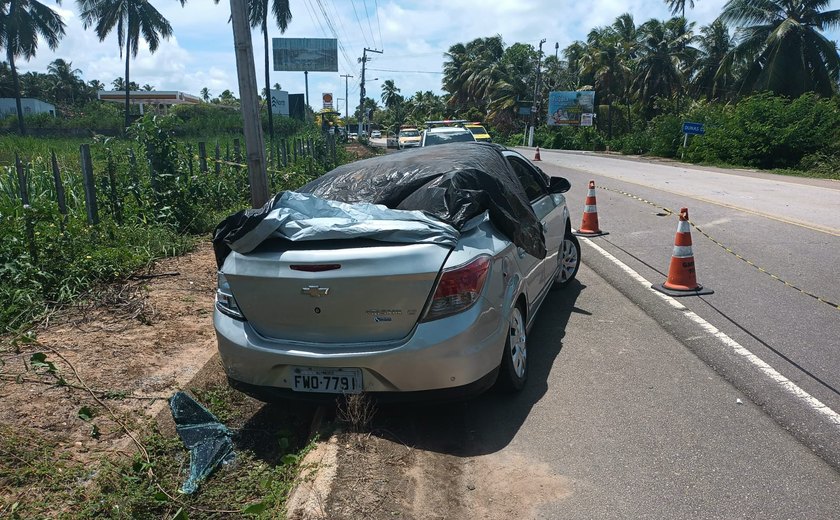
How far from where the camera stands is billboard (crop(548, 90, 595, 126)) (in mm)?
62000

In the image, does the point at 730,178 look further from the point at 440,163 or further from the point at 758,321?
the point at 440,163

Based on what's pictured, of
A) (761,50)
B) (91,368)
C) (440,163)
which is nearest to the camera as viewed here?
(91,368)

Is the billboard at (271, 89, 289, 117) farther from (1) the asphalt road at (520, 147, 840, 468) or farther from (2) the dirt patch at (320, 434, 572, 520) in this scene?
(2) the dirt patch at (320, 434, 572, 520)

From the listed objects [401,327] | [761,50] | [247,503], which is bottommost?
[247,503]

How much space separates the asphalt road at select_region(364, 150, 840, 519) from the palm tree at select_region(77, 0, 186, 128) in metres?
46.8

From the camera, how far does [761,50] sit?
3709 centimetres

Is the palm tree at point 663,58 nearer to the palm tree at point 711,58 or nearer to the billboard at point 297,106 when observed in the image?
the palm tree at point 711,58

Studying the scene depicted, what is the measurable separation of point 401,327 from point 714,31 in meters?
57.6

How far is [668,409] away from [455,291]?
168 centimetres

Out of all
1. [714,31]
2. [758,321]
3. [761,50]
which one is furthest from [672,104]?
[758,321]

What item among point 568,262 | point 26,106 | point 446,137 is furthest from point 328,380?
point 26,106

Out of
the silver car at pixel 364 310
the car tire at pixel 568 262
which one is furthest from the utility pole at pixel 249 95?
the silver car at pixel 364 310

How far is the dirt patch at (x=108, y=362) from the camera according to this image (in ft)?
12.4

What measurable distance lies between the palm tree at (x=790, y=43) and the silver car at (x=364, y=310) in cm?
3927
